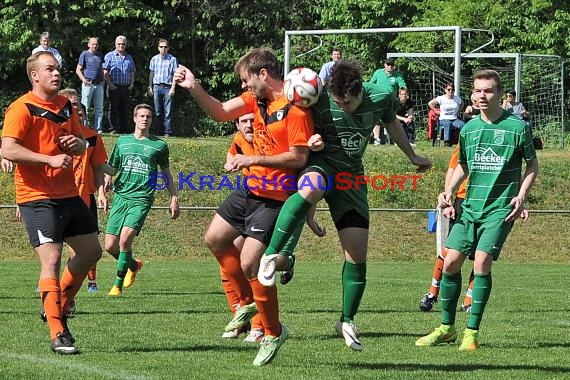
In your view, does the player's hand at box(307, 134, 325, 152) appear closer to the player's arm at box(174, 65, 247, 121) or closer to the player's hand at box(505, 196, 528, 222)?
the player's arm at box(174, 65, 247, 121)

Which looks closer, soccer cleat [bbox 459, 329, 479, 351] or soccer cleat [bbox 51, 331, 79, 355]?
soccer cleat [bbox 51, 331, 79, 355]

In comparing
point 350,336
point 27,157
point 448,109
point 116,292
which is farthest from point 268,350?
point 448,109

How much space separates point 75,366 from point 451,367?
2.47 metres

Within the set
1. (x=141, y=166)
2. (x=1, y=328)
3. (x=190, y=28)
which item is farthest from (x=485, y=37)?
(x=1, y=328)

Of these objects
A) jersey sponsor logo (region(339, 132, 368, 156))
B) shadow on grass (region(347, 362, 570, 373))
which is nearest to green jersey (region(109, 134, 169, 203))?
jersey sponsor logo (region(339, 132, 368, 156))

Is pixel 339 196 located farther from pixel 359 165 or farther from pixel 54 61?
pixel 54 61

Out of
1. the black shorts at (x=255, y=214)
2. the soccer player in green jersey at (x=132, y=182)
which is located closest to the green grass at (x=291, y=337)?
the soccer player in green jersey at (x=132, y=182)

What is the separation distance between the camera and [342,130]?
808 cm

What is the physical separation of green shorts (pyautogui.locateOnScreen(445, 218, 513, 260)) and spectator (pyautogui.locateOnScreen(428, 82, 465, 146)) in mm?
17278

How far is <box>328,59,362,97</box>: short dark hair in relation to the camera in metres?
7.98

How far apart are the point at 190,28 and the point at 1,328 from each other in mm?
29576

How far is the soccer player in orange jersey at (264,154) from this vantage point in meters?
7.66

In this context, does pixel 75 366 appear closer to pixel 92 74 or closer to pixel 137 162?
pixel 137 162

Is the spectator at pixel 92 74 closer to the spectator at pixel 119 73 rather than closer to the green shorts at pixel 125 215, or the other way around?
the spectator at pixel 119 73
